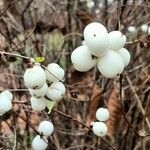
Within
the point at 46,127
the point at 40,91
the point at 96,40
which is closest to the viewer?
the point at 96,40

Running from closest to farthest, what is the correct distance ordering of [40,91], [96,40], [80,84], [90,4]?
[96,40], [40,91], [80,84], [90,4]

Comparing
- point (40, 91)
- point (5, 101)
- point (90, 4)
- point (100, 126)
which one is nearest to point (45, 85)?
point (40, 91)

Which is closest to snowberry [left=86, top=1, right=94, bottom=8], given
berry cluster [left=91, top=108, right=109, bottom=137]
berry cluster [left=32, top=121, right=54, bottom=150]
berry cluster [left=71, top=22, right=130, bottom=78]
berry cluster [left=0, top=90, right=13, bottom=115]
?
berry cluster [left=91, top=108, right=109, bottom=137]

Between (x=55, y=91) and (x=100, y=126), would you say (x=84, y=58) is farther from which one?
(x=100, y=126)

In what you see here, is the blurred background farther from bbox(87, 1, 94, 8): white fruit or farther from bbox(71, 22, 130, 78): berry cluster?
bbox(71, 22, 130, 78): berry cluster

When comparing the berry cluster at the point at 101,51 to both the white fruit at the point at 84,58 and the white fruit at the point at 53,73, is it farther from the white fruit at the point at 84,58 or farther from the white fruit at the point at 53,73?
the white fruit at the point at 53,73

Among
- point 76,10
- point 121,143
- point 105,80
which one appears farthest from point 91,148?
point 76,10
